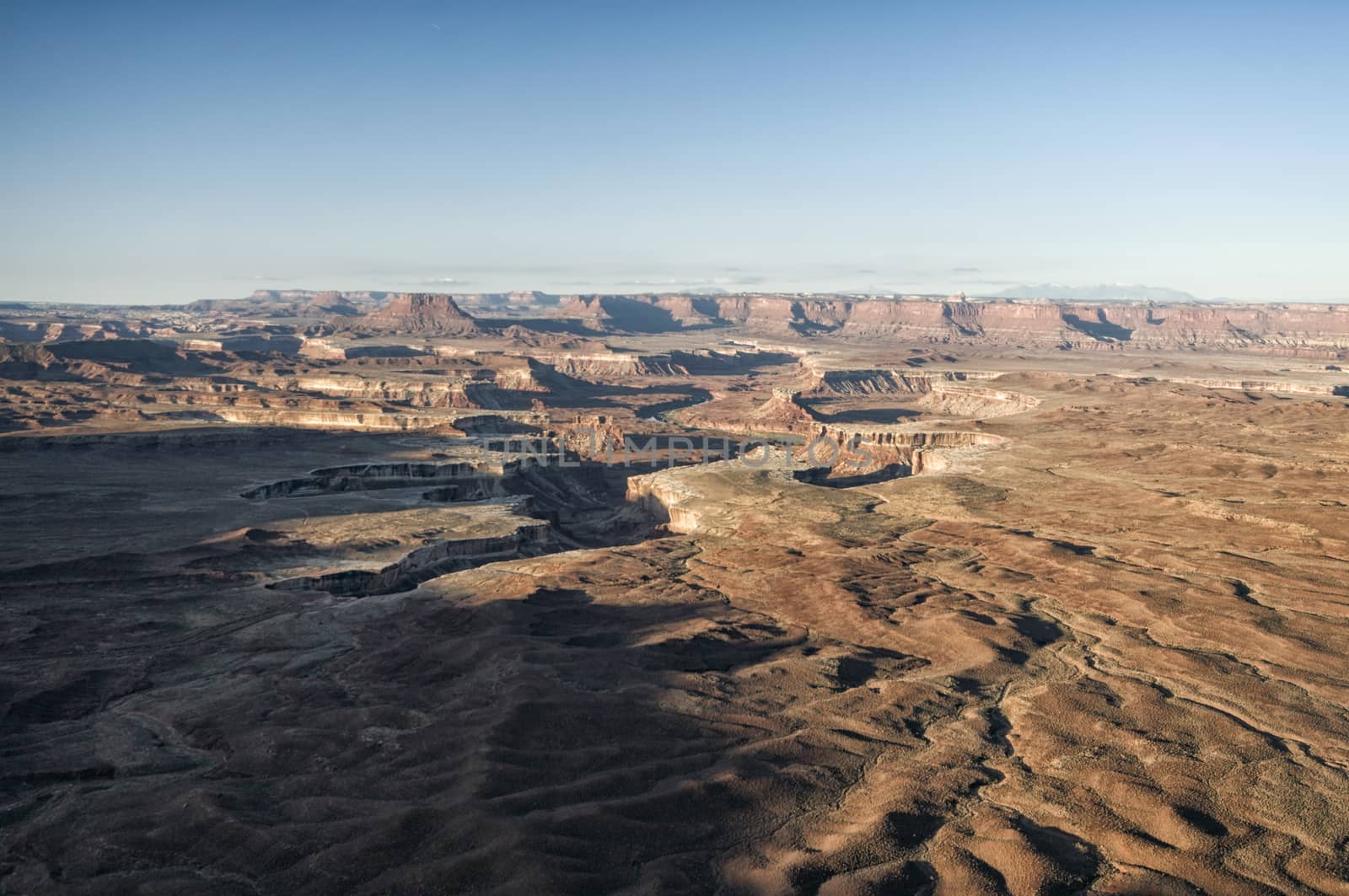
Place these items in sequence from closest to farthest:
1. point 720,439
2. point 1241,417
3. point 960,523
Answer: point 960,523 < point 1241,417 < point 720,439

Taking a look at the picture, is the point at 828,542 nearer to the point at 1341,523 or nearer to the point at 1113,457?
the point at 1341,523

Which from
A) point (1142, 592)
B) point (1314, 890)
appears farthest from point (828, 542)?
point (1314, 890)

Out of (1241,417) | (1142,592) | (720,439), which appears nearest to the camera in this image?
(1142,592)

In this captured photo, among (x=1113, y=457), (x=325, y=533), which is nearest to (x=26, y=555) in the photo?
(x=325, y=533)

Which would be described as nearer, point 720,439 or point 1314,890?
point 1314,890

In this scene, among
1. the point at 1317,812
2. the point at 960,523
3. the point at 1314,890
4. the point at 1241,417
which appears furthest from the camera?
the point at 1241,417

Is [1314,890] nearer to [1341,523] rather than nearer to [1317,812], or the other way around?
[1317,812]
